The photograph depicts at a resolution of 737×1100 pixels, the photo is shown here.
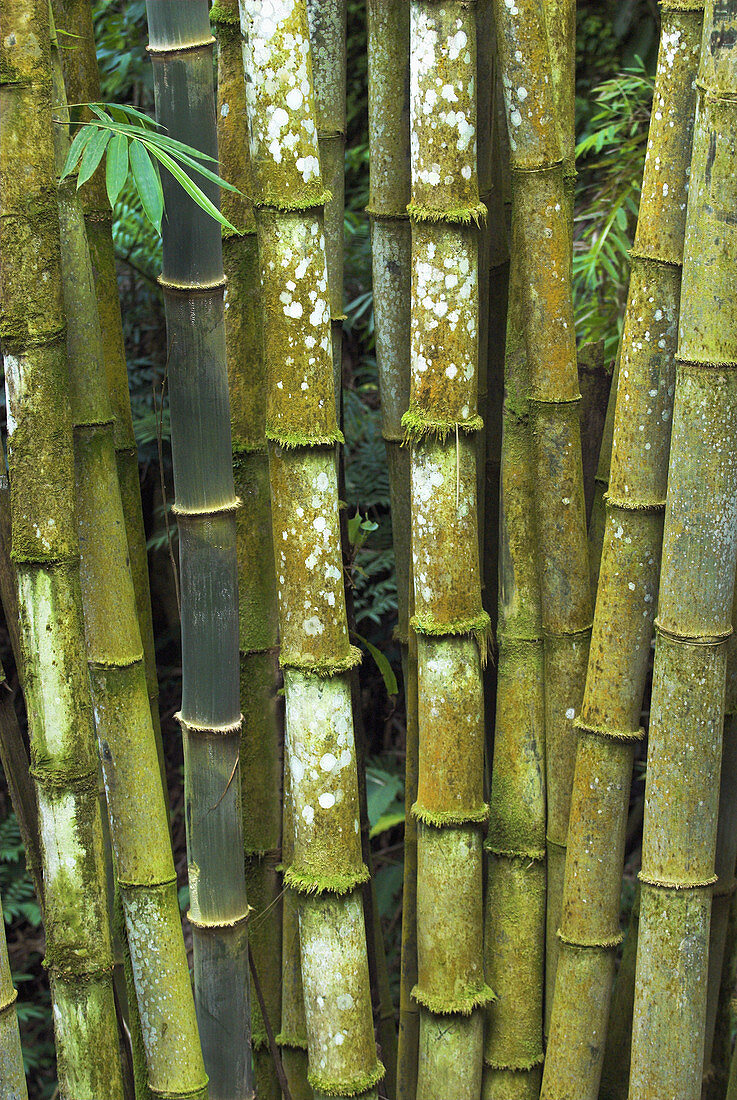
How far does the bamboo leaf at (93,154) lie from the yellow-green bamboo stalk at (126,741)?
7.6 inches

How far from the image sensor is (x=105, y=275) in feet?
4.67

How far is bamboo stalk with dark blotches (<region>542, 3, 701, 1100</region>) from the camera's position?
4.04 ft

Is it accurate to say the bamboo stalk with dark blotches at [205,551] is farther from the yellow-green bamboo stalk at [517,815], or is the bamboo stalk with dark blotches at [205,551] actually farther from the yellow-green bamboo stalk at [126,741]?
the yellow-green bamboo stalk at [517,815]

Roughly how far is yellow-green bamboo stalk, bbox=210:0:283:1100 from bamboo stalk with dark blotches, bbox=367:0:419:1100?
0.58 ft

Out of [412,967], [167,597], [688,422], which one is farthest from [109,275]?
[167,597]

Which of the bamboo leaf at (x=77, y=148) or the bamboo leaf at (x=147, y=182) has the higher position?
the bamboo leaf at (x=77, y=148)

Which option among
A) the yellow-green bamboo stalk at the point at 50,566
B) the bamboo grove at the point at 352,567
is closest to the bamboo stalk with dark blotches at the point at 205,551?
the bamboo grove at the point at 352,567

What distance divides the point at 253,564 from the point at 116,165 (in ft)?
1.97

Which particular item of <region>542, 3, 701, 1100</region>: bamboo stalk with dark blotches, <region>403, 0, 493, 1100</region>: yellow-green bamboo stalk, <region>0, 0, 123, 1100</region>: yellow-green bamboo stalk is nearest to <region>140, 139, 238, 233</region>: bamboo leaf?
<region>0, 0, 123, 1100</region>: yellow-green bamboo stalk

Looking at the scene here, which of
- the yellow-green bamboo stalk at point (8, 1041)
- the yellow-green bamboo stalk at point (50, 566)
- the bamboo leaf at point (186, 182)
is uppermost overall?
the bamboo leaf at point (186, 182)

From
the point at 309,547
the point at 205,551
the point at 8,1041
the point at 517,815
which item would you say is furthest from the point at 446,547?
the point at 8,1041

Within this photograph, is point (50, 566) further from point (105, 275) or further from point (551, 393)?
point (551, 393)

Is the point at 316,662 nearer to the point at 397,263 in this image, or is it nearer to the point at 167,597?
the point at 397,263

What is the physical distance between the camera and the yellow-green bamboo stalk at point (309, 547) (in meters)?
1.14
